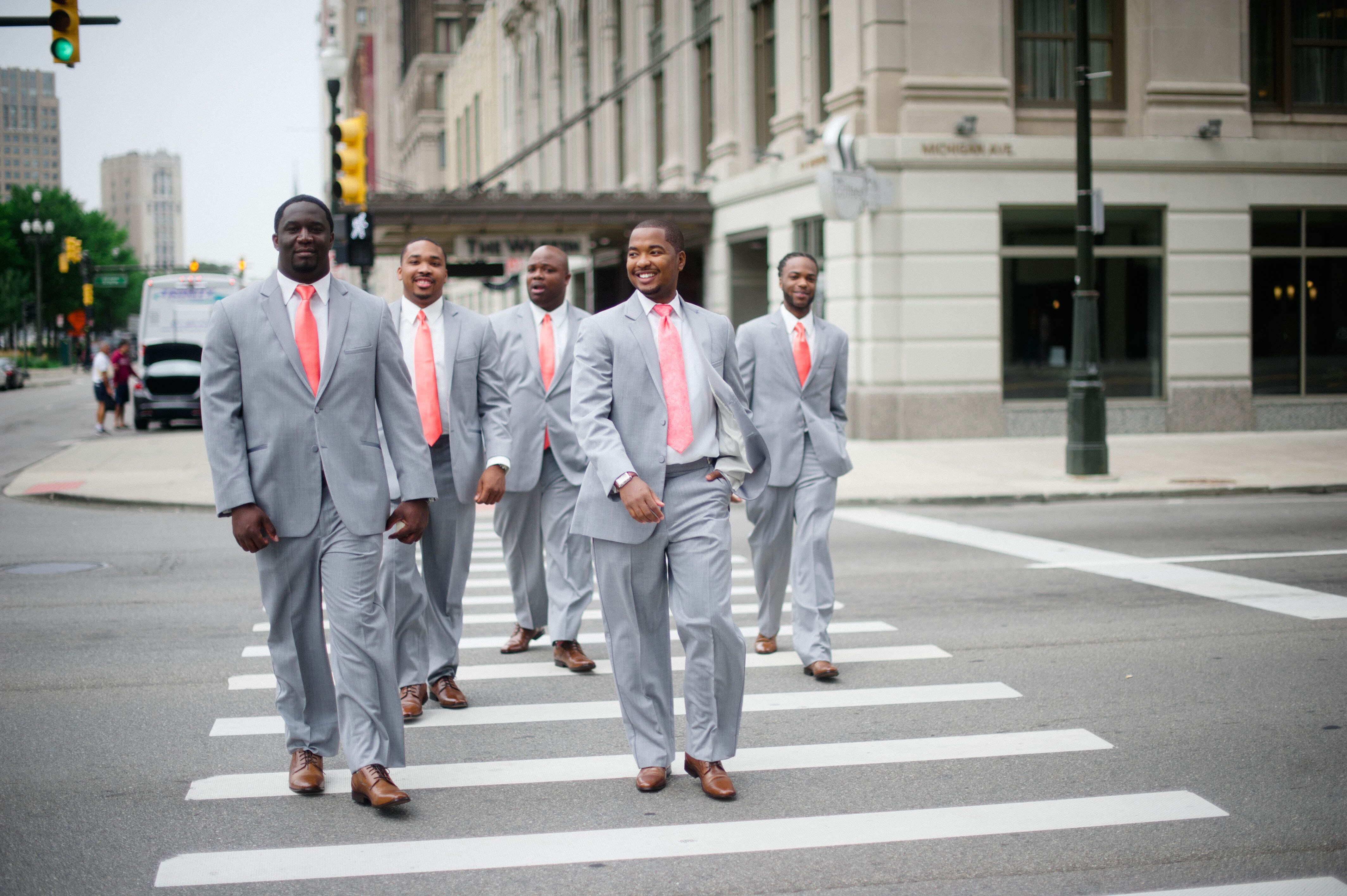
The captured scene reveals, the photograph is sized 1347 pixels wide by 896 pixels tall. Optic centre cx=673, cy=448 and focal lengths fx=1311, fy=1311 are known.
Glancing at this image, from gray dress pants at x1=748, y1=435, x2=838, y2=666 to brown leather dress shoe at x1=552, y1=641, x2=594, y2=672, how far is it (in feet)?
3.38

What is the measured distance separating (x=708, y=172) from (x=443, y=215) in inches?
228

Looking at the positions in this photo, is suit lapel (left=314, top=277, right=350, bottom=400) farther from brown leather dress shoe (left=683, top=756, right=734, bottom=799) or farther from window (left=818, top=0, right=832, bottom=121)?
window (left=818, top=0, right=832, bottom=121)

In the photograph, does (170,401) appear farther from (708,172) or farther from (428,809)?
(428,809)

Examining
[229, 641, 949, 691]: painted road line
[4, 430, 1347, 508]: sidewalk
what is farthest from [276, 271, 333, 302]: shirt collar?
[4, 430, 1347, 508]: sidewalk

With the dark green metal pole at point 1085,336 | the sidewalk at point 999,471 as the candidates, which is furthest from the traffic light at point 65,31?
the dark green metal pole at point 1085,336

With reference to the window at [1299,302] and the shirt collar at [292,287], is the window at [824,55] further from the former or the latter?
the shirt collar at [292,287]

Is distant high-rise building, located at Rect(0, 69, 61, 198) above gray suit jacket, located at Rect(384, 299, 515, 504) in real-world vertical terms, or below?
above

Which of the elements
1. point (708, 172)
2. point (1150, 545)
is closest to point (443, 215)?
point (708, 172)

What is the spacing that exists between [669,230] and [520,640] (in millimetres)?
3273

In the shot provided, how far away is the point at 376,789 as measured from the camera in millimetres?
4672

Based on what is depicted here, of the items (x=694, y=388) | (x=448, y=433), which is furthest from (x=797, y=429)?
(x=694, y=388)

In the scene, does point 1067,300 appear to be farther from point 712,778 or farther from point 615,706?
point 712,778

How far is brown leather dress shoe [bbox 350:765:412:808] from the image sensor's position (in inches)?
183

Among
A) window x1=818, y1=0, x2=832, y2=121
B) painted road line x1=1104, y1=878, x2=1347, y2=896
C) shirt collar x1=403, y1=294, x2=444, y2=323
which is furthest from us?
window x1=818, y1=0, x2=832, y2=121
